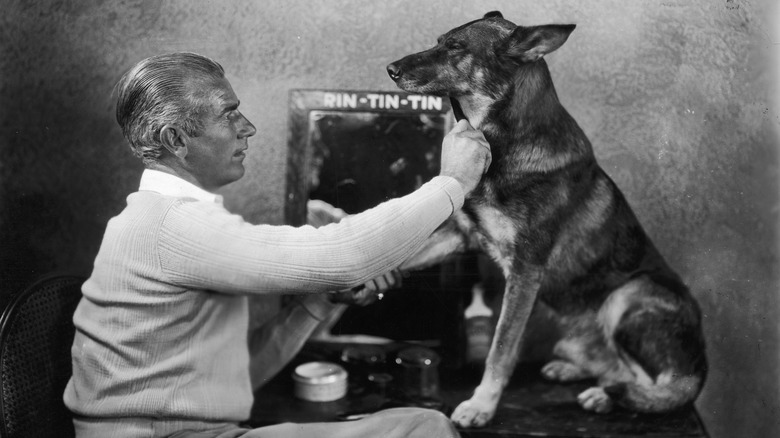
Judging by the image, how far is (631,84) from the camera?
6.73 ft

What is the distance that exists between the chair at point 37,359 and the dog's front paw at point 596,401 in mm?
1502

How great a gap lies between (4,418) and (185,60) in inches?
40.0

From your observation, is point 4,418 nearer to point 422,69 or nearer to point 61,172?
point 61,172

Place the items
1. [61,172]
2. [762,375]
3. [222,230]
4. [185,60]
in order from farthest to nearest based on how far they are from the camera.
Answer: [61,172]
[762,375]
[185,60]
[222,230]

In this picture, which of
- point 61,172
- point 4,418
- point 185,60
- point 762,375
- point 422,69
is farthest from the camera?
point 61,172

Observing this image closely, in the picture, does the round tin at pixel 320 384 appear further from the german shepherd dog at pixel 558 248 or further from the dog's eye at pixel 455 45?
the dog's eye at pixel 455 45

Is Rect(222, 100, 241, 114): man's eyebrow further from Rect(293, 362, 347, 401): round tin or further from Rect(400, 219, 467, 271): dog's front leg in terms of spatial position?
Rect(293, 362, 347, 401): round tin

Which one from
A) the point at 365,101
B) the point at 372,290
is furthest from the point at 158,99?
the point at 372,290

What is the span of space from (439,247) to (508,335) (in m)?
0.35

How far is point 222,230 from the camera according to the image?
5.08 feet

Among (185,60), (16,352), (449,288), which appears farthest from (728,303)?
(16,352)

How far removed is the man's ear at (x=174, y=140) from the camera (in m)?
1.74

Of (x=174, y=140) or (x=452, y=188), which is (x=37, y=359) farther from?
(x=452, y=188)

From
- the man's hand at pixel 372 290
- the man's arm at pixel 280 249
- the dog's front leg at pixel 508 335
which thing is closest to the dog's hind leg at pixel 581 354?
the dog's front leg at pixel 508 335
